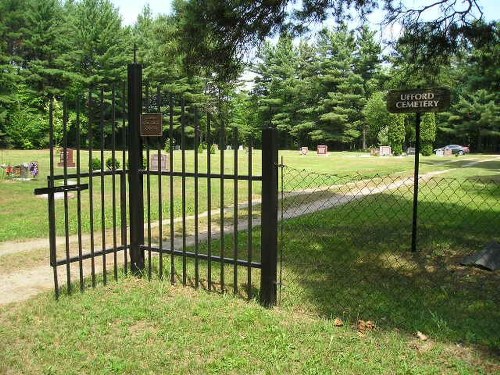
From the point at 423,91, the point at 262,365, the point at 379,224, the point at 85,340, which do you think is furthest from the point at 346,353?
the point at 379,224

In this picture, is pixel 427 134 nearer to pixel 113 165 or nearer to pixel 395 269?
pixel 395 269

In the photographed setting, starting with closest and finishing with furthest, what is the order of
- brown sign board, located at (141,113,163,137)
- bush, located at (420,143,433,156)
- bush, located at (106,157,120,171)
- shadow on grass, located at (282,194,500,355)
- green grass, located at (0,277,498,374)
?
green grass, located at (0,277,498,374) < shadow on grass, located at (282,194,500,355) < bush, located at (106,157,120,171) < brown sign board, located at (141,113,163,137) < bush, located at (420,143,433,156)

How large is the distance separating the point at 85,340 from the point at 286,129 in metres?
53.4

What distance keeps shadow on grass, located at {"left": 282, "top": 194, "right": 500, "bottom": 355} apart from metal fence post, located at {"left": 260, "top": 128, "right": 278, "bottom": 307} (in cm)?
28

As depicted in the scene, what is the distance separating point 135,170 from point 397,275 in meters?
3.41

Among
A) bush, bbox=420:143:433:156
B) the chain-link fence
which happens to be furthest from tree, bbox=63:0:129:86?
the chain-link fence

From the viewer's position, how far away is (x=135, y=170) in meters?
5.57

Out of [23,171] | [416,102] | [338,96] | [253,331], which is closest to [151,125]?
[253,331]

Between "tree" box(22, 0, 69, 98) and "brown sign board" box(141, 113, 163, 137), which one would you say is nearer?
"brown sign board" box(141, 113, 163, 137)

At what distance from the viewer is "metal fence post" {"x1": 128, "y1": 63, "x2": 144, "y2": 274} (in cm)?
549

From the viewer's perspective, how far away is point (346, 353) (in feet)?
11.9

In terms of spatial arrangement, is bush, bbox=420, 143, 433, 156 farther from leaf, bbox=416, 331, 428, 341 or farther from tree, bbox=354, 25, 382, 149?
Result: leaf, bbox=416, 331, 428, 341

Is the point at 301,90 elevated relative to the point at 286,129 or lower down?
elevated

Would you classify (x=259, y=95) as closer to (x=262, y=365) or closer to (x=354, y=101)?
(x=354, y=101)
